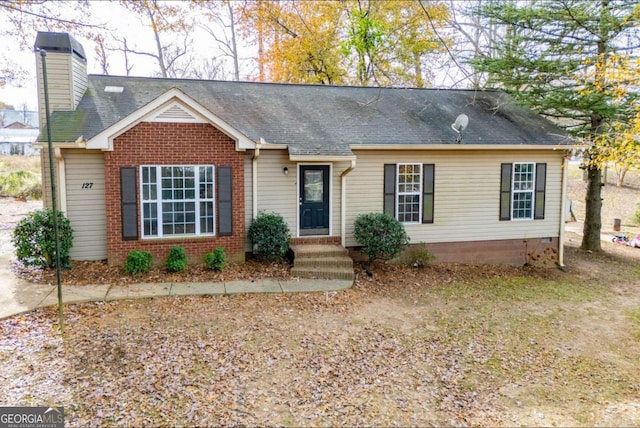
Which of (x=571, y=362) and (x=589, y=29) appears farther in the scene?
(x=589, y=29)

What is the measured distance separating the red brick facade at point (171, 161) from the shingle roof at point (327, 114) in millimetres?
729

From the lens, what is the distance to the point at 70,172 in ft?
31.7

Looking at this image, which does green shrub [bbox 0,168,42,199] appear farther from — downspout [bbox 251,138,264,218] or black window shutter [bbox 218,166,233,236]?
downspout [bbox 251,138,264,218]

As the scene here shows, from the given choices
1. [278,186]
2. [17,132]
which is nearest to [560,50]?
[278,186]

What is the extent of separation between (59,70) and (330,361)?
8.98m

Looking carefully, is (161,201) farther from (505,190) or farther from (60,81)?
(505,190)

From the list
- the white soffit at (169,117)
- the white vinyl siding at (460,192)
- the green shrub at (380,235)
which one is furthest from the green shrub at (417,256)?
the white soffit at (169,117)

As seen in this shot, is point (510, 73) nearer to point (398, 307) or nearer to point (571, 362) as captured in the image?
point (398, 307)

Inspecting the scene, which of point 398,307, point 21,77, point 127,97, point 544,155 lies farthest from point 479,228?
point 21,77

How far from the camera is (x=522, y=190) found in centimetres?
1297

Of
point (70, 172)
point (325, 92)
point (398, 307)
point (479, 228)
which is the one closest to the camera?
point (398, 307)

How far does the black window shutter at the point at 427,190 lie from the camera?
1220cm

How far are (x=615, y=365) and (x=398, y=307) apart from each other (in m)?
3.68

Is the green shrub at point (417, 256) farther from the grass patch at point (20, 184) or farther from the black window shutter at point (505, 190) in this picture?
the grass patch at point (20, 184)
